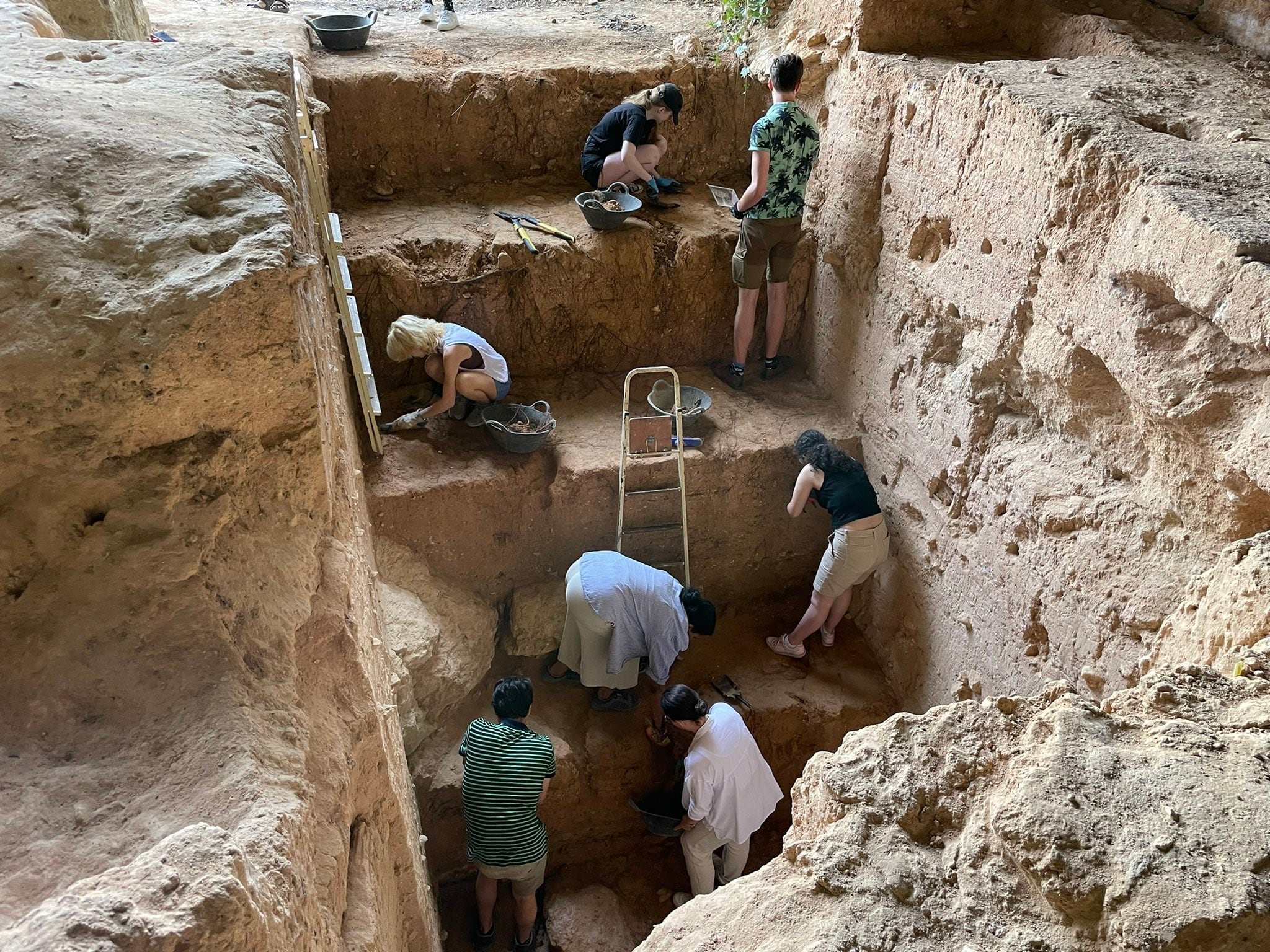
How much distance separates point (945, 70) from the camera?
4.48m

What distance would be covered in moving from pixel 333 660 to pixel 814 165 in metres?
4.36

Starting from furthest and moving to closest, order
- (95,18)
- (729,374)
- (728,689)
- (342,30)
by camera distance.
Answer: (729,374) → (342,30) → (728,689) → (95,18)

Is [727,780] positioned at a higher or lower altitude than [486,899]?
higher

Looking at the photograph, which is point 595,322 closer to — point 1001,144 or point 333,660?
point 1001,144

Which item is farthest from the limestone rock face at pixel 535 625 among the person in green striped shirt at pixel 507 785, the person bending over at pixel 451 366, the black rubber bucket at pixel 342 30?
the black rubber bucket at pixel 342 30

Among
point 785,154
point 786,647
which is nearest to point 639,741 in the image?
point 786,647

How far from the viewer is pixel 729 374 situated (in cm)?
585

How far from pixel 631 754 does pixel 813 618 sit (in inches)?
50.5

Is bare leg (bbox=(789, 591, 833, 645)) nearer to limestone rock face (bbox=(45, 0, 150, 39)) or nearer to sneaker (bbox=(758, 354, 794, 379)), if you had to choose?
sneaker (bbox=(758, 354, 794, 379))

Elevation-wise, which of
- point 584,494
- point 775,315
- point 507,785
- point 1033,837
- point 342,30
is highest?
point 342,30

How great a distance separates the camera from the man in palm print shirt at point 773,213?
15.8ft

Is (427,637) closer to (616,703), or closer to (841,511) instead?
(616,703)

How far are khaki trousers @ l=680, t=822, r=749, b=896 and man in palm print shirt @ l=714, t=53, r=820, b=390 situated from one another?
2.72m

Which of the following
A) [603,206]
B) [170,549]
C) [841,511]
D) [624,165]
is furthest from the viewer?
[624,165]
